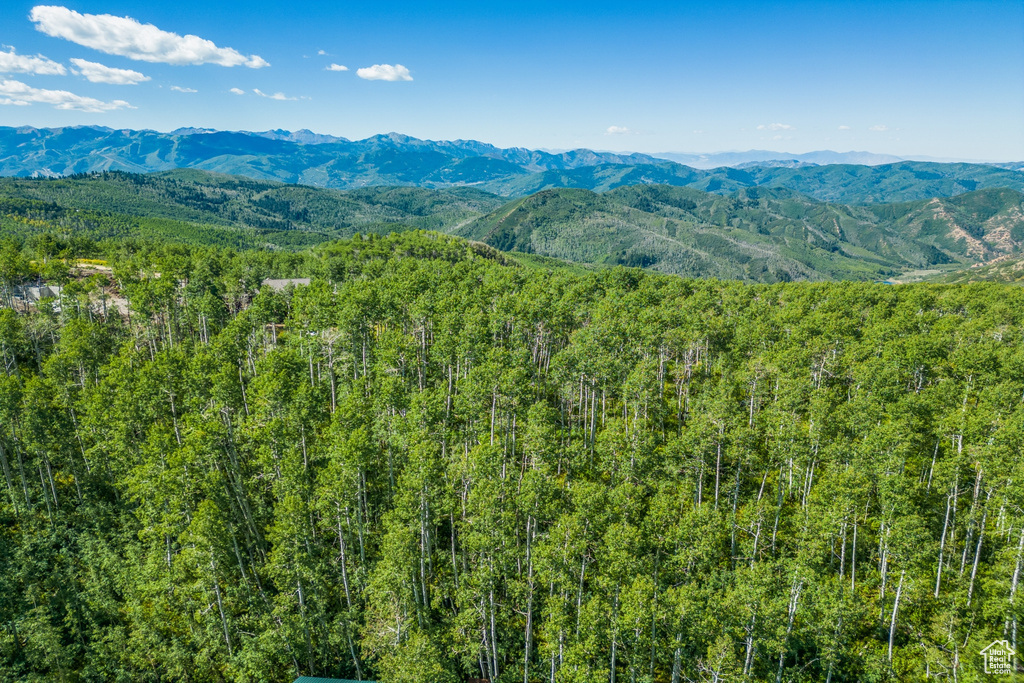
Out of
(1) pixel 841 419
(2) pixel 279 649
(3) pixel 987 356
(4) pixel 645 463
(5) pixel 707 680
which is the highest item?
(3) pixel 987 356

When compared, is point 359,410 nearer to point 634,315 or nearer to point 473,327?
point 473,327

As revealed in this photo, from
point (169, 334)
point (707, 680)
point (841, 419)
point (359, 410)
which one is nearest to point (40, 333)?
point (169, 334)

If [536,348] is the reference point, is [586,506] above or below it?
below

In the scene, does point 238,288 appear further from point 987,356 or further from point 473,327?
point 987,356

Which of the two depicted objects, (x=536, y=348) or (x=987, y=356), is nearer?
(x=987, y=356)

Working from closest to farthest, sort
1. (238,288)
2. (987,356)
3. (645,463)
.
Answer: (645,463) < (987,356) < (238,288)

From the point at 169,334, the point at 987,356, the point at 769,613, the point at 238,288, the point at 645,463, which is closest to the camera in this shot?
the point at 769,613

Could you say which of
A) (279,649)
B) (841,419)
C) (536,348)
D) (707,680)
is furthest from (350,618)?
(841,419)
